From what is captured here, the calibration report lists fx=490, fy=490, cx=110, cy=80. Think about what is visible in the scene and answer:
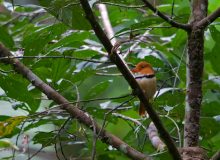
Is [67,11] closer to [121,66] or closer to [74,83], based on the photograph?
[121,66]

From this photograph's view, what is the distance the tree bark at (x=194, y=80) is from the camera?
48.5 inches

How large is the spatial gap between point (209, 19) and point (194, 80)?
165 millimetres

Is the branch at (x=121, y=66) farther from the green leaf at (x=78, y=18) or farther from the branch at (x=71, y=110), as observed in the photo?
the green leaf at (x=78, y=18)

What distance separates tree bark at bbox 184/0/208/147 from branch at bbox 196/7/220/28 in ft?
0.04

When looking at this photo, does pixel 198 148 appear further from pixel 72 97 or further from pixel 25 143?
pixel 72 97

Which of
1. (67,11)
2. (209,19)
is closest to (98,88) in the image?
(67,11)

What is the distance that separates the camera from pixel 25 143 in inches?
56.7

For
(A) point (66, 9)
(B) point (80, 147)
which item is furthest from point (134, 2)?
(B) point (80, 147)

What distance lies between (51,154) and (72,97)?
34 cm

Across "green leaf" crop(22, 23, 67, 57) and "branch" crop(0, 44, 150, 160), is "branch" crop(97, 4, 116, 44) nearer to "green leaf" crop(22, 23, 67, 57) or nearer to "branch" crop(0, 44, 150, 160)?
"green leaf" crop(22, 23, 67, 57)

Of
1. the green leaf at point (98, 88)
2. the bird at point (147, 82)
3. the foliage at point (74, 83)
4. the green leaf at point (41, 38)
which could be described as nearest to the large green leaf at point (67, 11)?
the foliage at point (74, 83)

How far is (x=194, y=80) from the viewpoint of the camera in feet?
4.12

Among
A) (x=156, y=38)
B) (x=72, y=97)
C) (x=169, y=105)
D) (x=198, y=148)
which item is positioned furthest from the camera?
(x=156, y=38)

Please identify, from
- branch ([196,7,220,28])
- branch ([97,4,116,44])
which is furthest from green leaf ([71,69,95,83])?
branch ([97,4,116,44])
